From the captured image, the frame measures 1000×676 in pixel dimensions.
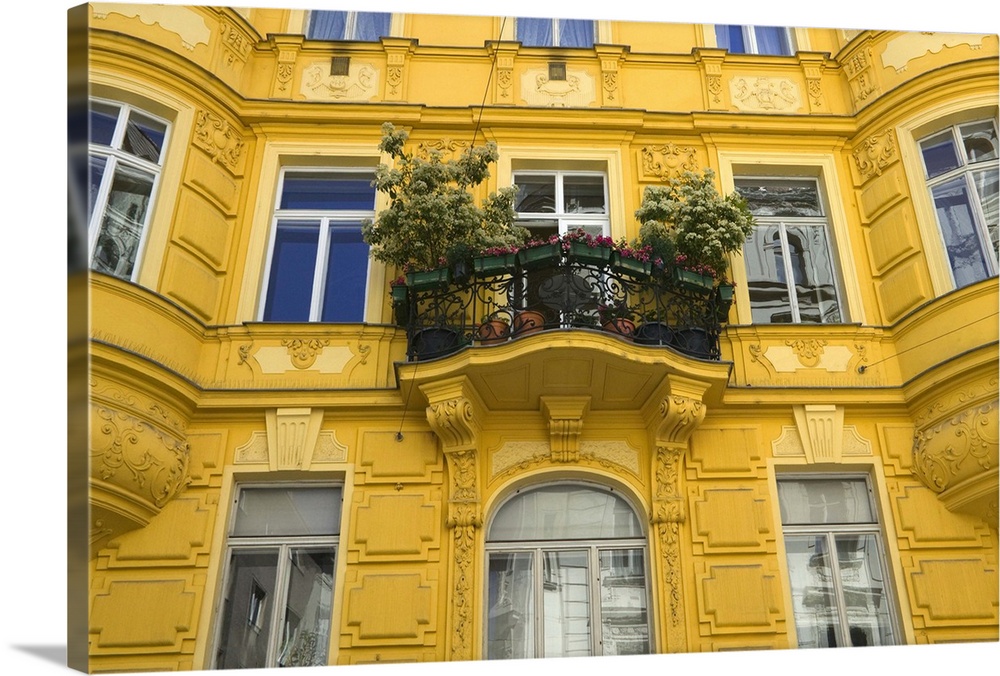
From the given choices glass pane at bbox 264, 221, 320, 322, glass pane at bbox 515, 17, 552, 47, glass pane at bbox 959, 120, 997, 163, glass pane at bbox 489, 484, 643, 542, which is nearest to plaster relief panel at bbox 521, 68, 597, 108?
glass pane at bbox 515, 17, 552, 47

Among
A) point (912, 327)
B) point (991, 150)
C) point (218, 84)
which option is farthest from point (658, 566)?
point (218, 84)

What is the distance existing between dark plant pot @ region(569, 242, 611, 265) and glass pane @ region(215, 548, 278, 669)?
9.25ft

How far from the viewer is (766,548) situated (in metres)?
6.14

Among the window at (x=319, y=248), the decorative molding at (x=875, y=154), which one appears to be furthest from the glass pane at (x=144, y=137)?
the decorative molding at (x=875, y=154)

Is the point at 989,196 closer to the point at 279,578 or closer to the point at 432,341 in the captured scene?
the point at 432,341

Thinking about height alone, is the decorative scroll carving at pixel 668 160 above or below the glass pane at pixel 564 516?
above

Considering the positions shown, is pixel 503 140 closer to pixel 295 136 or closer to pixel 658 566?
pixel 295 136

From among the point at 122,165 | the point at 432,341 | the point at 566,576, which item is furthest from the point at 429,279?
the point at 122,165

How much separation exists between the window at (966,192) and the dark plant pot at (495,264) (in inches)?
129

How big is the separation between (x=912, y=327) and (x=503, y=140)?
3.52 metres

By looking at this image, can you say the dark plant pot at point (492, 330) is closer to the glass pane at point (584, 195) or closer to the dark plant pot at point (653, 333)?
the dark plant pot at point (653, 333)

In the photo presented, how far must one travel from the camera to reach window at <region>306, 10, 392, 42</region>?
8.41 m

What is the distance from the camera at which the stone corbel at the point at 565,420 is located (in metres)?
6.43

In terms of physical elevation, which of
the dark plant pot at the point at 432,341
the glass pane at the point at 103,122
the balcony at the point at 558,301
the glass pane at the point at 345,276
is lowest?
the dark plant pot at the point at 432,341
